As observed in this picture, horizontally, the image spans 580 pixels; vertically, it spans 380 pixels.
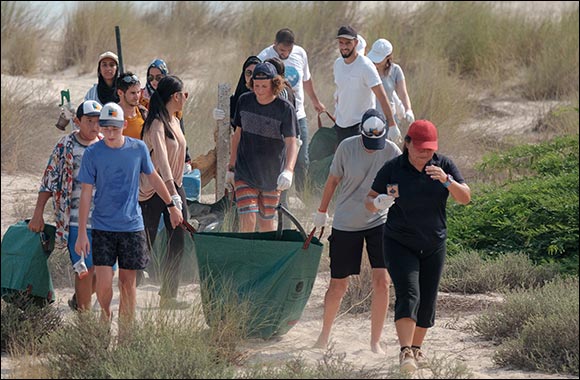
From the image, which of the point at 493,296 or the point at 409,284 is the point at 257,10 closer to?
the point at 493,296

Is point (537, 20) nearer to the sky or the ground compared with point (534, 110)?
nearer to the sky

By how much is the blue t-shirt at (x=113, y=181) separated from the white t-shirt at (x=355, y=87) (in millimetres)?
3768

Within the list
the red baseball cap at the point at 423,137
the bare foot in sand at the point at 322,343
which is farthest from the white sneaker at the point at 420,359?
the red baseball cap at the point at 423,137

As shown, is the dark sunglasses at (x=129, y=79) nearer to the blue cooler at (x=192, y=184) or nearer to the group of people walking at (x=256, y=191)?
the group of people walking at (x=256, y=191)

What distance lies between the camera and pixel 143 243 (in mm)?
6586

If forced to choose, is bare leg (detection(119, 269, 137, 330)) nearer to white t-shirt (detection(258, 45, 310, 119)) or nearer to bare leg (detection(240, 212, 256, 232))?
bare leg (detection(240, 212, 256, 232))

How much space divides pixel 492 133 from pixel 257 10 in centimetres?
653

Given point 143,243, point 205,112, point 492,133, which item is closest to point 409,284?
point 143,243

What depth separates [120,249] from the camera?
21.4ft

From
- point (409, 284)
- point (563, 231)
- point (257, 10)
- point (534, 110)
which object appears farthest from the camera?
point (257, 10)

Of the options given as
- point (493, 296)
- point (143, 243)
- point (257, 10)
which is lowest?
point (493, 296)

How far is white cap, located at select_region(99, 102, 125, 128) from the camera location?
20.9 feet

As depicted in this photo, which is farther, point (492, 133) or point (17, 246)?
point (492, 133)

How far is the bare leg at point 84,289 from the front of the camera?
6.83m
